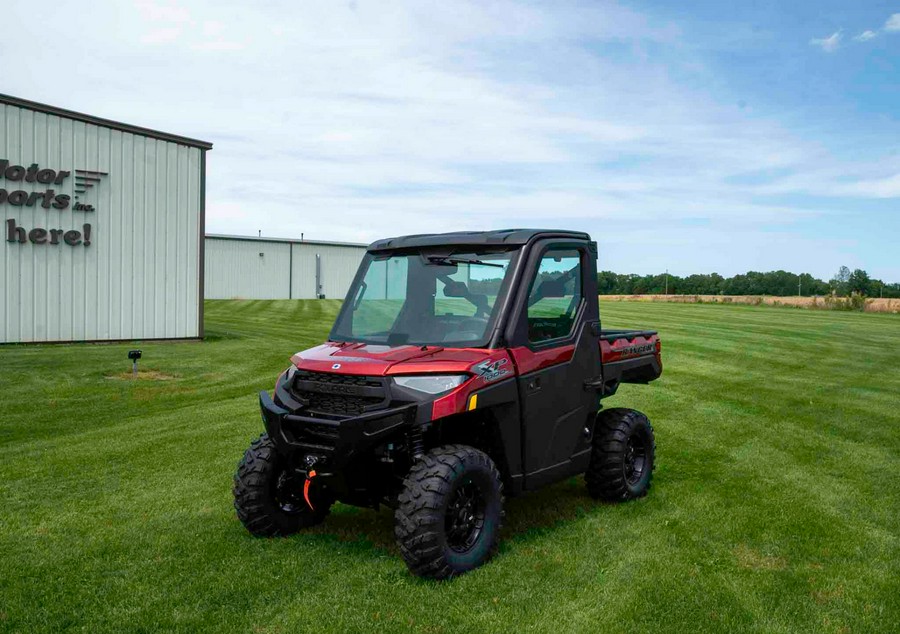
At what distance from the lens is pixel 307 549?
230 inches

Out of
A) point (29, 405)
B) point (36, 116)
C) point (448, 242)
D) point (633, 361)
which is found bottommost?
point (29, 405)

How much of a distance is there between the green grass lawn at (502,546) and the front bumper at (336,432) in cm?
82

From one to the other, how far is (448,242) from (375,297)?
0.85 meters

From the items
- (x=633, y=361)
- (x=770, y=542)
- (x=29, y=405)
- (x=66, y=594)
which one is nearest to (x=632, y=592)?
(x=770, y=542)

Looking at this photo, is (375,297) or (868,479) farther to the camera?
(868,479)

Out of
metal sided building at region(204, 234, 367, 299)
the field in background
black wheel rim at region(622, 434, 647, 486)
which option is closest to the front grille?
black wheel rim at region(622, 434, 647, 486)

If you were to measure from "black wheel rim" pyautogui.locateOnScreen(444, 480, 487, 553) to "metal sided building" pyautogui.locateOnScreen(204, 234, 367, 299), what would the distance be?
51.6 meters

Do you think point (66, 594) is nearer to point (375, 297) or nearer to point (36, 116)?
point (375, 297)

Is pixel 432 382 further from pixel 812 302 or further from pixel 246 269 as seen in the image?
pixel 246 269

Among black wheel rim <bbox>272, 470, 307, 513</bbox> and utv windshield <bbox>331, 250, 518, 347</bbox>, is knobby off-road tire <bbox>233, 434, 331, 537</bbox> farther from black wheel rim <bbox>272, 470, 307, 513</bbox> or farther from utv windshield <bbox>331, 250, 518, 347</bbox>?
utv windshield <bbox>331, 250, 518, 347</bbox>

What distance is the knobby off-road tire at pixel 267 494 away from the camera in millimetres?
5910

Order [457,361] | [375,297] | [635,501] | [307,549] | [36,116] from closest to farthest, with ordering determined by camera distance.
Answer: [457,361] < [307,549] < [375,297] < [635,501] < [36,116]

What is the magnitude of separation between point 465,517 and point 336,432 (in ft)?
3.56

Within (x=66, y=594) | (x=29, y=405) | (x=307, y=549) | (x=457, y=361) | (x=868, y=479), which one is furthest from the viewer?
(x=29, y=405)
